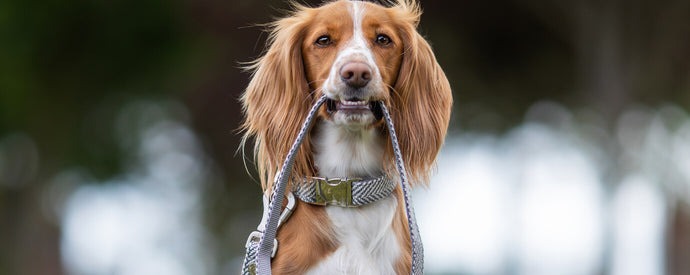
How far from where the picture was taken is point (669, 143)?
19.1 meters

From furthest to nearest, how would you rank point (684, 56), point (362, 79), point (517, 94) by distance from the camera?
1. point (517, 94)
2. point (684, 56)
3. point (362, 79)

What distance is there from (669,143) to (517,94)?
4.07 meters

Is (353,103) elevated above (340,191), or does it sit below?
above

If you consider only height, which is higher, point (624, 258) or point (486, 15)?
point (486, 15)

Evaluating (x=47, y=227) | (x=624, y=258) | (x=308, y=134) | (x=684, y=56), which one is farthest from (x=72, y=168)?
(x=308, y=134)

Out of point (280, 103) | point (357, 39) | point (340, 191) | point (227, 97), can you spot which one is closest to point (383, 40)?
point (357, 39)

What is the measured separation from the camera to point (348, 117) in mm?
4449

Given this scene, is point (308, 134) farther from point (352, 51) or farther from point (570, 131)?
point (570, 131)

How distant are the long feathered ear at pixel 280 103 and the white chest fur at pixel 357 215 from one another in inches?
5.2

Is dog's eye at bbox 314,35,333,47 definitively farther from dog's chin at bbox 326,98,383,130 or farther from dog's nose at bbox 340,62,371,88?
dog's nose at bbox 340,62,371,88

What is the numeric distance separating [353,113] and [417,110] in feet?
1.68

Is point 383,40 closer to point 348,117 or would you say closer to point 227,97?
point 348,117

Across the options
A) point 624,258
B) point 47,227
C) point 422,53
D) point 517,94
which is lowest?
point 422,53

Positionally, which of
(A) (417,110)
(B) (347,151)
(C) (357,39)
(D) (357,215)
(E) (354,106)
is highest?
(C) (357,39)
